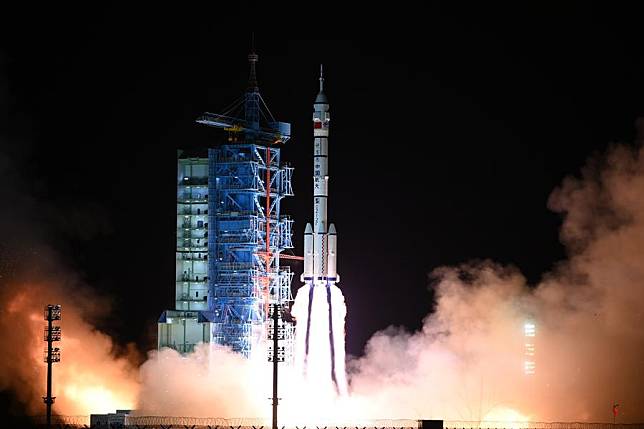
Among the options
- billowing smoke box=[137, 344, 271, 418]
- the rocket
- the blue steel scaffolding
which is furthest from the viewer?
the blue steel scaffolding

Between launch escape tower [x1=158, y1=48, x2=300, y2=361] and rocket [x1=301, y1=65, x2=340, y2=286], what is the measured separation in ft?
12.8

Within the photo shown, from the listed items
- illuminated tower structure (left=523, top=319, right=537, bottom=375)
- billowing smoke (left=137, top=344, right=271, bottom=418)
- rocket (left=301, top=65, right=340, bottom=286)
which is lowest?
billowing smoke (left=137, top=344, right=271, bottom=418)

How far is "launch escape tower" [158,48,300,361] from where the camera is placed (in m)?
73.2

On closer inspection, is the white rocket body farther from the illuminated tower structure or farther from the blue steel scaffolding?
the illuminated tower structure

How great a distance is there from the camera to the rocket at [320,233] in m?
69.8

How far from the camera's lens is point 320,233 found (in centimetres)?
6981

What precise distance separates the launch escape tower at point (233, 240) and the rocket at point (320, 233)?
12.8 feet

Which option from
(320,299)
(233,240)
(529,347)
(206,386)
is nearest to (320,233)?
(320,299)

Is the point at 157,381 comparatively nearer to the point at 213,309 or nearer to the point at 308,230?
the point at 213,309

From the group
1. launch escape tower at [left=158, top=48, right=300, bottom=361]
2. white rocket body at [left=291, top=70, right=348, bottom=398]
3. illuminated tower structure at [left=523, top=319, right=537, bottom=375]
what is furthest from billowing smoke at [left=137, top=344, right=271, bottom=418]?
illuminated tower structure at [left=523, top=319, right=537, bottom=375]

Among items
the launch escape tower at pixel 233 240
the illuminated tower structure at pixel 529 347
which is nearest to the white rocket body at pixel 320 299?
the launch escape tower at pixel 233 240

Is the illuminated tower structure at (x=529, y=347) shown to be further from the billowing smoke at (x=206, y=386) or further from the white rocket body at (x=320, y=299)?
the billowing smoke at (x=206, y=386)

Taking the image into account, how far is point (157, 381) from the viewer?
7319cm

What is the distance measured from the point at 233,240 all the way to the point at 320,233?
17.3ft
